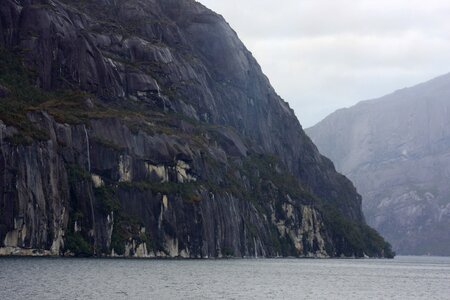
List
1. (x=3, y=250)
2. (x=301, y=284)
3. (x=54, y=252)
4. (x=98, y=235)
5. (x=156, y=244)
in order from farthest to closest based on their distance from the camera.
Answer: (x=156, y=244), (x=98, y=235), (x=54, y=252), (x=3, y=250), (x=301, y=284)

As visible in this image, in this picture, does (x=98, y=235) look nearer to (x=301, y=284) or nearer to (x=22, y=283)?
(x=301, y=284)

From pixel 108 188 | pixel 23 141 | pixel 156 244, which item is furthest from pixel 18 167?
pixel 156 244

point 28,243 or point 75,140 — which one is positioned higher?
point 75,140

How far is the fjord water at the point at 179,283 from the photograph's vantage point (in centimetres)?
10094

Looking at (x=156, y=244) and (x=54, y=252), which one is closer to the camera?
(x=54, y=252)

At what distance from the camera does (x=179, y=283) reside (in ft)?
397

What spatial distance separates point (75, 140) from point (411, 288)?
76.4 meters

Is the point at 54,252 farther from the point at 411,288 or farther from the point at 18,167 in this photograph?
the point at 411,288

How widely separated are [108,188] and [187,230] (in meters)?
24.8

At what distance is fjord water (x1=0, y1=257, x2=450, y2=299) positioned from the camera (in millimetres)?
100938

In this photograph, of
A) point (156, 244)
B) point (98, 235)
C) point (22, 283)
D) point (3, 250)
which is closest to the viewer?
point (22, 283)

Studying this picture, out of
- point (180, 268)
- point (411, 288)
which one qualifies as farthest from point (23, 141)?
point (411, 288)

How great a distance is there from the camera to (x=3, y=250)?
149 metres

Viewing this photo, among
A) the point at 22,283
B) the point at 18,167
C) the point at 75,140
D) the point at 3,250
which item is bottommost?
the point at 22,283
